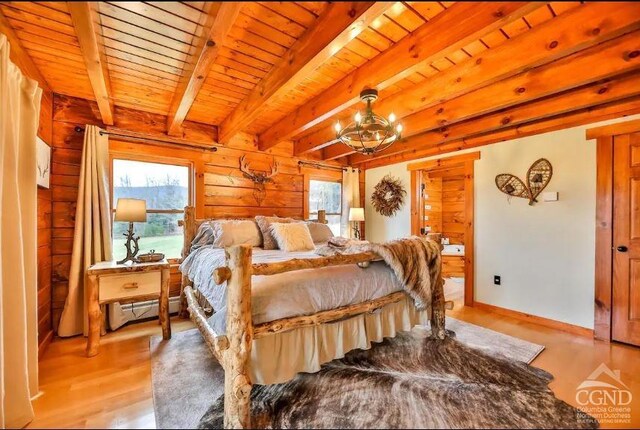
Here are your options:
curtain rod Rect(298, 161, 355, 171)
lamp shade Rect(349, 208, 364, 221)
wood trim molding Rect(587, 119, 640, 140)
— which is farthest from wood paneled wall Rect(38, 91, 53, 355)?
wood trim molding Rect(587, 119, 640, 140)

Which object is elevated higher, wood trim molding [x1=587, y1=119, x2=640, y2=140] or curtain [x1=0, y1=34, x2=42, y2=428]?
wood trim molding [x1=587, y1=119, x2=640, y2=140]

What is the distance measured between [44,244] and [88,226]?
33 cm

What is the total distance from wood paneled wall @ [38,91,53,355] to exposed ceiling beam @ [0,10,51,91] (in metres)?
0.33

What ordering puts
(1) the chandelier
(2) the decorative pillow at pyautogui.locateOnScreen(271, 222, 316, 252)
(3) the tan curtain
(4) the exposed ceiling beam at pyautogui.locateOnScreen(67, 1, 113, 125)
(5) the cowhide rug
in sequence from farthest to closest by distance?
(2) the decorative pillow at pyautogui.locateOnScreen(271, 222, 316, 252), (3) the tan curtain, (1) the chandelier, (5) the cowhide rug, (4) the exposed ceiling beam at pyautogui.locateOnScreen(67, 1, 113, 125)

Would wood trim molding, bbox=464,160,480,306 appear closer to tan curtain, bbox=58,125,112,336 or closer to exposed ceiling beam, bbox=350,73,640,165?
exposed ceiling beam, bbox=350,73,640,165

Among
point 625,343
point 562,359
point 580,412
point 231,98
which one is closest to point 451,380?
point 580,412

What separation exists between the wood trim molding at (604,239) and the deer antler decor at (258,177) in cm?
368

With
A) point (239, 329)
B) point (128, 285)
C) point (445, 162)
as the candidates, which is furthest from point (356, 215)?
point (239, 329)

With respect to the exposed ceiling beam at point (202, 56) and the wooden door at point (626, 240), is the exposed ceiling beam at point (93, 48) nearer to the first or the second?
the exposed ceiling beam at point (202, 56)

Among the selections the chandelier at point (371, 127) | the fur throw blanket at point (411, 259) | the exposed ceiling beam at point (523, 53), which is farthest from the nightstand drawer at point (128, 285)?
the exposed ceiling beam at point (523, 53)

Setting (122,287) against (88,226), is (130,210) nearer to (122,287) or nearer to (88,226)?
(88,226)

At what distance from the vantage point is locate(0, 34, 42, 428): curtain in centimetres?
131

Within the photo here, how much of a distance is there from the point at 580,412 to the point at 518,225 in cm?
207

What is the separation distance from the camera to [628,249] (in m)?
2.46
